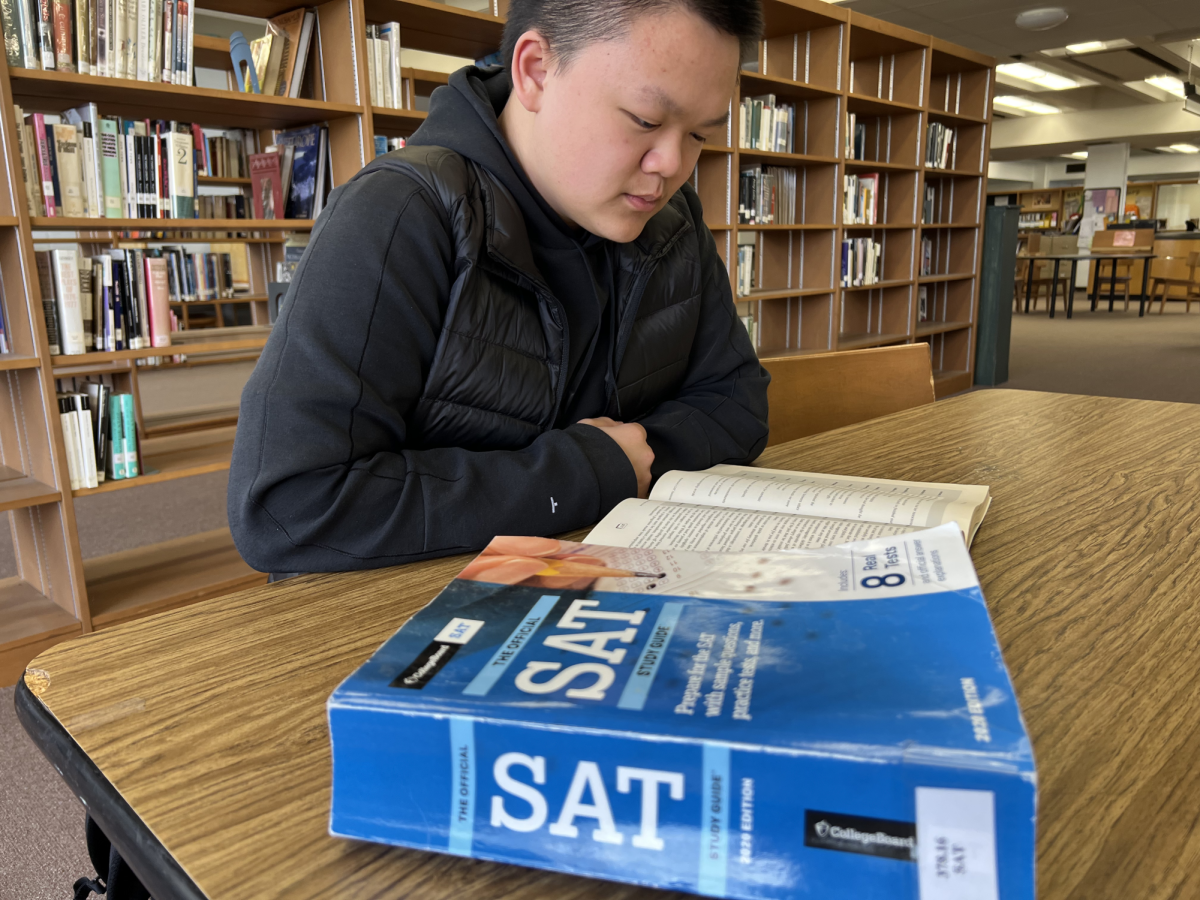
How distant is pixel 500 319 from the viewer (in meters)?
0.90

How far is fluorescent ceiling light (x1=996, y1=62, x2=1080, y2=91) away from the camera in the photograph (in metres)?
9.91

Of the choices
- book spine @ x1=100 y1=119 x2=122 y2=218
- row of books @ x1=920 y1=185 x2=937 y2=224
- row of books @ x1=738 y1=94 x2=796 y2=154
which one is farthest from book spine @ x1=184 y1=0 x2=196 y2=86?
row of books @ x1=920 y1=185 x2=937 y2=224

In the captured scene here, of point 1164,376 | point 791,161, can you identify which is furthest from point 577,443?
point 1164,376

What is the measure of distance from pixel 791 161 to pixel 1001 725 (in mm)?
4448

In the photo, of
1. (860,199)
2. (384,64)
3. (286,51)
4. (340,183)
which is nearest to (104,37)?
(286,51)

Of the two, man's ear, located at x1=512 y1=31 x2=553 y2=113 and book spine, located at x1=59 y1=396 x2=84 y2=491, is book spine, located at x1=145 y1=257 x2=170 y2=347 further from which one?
man's ear, located at x1=512 y1=31 x2=553 y2=113

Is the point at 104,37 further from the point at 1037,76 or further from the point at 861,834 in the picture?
the point at 1037,76

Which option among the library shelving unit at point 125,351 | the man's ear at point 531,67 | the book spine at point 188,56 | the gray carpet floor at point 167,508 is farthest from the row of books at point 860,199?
the man's ear at point 531,67

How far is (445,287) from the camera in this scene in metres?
0.86

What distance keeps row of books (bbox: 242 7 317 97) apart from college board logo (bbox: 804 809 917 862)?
2.75 metres

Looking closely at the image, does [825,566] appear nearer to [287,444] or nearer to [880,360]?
[287,444]

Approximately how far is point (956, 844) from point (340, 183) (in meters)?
2.70

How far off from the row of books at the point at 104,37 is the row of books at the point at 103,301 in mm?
459

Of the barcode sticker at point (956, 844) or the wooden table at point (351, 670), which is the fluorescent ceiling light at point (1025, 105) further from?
the barcode sticker at point (956, 844)
